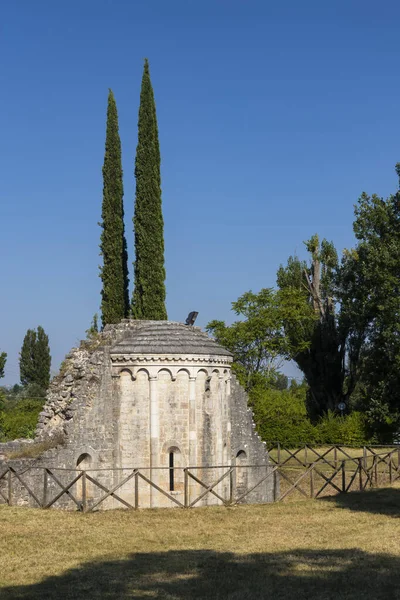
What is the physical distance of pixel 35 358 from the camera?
7769cm

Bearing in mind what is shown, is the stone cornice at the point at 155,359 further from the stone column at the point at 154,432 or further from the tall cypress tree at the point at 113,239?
the tall cypress tree at the point at 113,239

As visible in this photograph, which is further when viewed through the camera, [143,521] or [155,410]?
[155,410]

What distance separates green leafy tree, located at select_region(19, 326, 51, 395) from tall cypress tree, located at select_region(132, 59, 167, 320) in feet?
126

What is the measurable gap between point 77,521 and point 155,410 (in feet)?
19.2

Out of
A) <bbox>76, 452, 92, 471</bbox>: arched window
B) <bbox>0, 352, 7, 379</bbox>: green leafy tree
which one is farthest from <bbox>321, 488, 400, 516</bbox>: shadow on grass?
<bbox>0, 352, 7, 379</bbox>: green leafy tree

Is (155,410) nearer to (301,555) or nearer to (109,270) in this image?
(301,555)

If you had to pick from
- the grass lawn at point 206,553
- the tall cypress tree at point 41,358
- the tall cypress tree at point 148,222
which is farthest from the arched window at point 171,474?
the tall cypress tree at point 41,358

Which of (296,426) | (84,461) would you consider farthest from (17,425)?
(84,461)

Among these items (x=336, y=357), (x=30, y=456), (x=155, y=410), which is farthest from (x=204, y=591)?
(x=336, y=357)

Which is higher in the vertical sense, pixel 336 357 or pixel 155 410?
pixel 336 357

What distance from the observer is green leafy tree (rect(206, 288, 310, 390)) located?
47.4m

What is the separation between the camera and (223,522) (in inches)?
853

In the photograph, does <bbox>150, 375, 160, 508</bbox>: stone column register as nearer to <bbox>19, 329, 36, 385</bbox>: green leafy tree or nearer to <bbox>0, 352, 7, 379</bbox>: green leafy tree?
<bbox>0, 352, 7, 379</bbox>: green leafy tree

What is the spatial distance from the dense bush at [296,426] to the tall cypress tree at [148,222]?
334 inches
